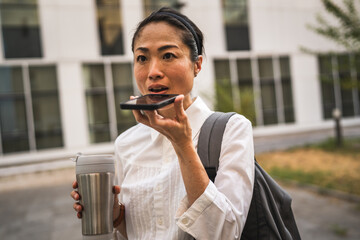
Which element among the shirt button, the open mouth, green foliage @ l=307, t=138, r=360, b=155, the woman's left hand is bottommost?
green foliage @ l=307, t=138, r=360, b=155

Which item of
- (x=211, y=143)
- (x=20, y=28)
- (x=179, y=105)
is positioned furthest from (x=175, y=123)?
(x=20, y=28)

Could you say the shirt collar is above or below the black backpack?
above

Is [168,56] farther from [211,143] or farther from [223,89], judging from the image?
[223,89]

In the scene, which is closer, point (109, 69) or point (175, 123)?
point (175, 123)

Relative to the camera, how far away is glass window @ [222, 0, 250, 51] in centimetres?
1431

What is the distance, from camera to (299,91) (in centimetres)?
1520

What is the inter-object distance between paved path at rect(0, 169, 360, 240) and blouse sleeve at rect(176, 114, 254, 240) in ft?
12.6

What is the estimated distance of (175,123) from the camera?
1135mm

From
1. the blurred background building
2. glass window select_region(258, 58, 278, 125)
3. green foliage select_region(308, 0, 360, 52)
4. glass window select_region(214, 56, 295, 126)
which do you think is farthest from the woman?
glass window select_region(258, 58, 278, 125)

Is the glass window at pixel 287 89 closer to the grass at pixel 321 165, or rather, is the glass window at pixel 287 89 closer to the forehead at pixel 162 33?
the grass at pixel 321 165

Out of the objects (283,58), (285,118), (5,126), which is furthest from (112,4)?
(285,118)

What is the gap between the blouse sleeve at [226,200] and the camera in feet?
3.95

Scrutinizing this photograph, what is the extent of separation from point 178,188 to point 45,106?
12041 millimetres

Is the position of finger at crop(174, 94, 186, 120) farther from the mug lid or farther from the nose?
the mug lid
